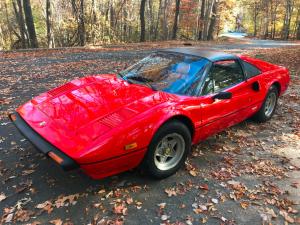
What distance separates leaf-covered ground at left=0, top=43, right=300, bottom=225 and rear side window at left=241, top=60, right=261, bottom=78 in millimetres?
1065

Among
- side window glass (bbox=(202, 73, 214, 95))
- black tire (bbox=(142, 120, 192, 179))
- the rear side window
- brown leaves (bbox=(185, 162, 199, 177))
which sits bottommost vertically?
brown leaves (bbox=(185, 162, 199, 177))

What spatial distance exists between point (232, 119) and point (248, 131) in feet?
3.07

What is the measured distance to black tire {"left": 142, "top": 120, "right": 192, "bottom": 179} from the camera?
3392 mm

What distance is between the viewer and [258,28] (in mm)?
60375

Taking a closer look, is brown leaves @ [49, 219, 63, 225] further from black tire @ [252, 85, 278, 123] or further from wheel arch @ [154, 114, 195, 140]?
black tire @ [252, 85, 278, 123]

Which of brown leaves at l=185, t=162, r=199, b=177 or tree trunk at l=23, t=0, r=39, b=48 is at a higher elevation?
tree trunk at l=23, t=0, r=39, b=48

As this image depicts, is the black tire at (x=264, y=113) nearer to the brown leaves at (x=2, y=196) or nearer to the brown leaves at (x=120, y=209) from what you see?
the brown leaves at (x=120, y=209)

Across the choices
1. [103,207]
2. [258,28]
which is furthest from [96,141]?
[258,28]

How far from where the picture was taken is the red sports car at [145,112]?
10.1ft

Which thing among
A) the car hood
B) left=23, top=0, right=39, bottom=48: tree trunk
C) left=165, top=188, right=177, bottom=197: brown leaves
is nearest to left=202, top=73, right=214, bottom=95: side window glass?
the car hood

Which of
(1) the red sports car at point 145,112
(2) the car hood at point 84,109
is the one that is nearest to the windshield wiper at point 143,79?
(1) the red sports car at point 145,112

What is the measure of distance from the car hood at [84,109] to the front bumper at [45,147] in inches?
2.0

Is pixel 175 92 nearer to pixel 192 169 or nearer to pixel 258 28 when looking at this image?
pixel 192 169

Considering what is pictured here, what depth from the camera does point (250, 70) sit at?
5.14 meters
